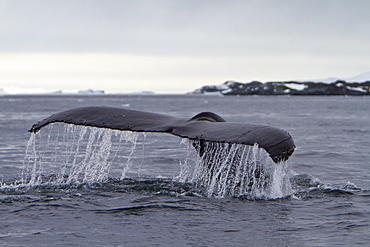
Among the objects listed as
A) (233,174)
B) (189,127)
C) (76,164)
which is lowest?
(76,164)

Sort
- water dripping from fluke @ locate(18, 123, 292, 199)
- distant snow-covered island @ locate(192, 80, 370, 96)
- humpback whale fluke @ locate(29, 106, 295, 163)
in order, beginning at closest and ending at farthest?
humpback whale fluke @ locate(29, 106, 295, 163) < water dripping from fluke @ locate(18, 123, 292, 199) < distant snow-covered island @ locate(192, 80, 370, 96)

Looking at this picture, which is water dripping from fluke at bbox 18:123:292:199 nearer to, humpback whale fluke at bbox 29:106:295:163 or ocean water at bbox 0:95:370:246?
ocean water at bbox 0:95:370:246

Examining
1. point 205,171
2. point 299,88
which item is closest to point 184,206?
point 205,171

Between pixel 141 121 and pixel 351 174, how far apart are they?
21.1ft

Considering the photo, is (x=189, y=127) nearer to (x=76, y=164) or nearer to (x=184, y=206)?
(x=184, y=206)

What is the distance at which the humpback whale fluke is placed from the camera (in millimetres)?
5332

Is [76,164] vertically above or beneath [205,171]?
beneath

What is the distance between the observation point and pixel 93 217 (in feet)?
22.5

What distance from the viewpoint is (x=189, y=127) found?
6121 millimetres

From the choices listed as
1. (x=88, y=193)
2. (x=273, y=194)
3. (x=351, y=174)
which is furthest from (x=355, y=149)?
(x=88, y=193)

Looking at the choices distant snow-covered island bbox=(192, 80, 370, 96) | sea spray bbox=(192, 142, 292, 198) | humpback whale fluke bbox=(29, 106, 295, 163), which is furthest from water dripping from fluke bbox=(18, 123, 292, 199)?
distant snow-covered island bbox=(192, 80, 370, 96)

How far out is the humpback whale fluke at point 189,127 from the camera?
17.5 ft

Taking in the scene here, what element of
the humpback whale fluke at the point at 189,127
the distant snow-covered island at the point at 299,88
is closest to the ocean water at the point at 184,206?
the humpback whale fluke at the point at 189,127

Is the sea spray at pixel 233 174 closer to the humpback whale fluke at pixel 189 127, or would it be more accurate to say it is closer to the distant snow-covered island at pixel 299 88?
the humpback whale fluke at pixel 189 127
